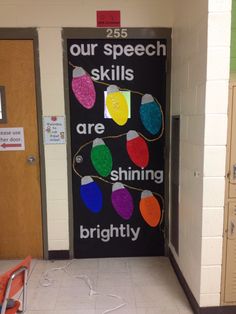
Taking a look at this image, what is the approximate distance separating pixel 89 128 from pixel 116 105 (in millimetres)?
334

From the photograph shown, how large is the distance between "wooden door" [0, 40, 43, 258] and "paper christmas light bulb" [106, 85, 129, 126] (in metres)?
0.70

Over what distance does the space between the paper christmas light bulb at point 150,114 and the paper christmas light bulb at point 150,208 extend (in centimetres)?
62

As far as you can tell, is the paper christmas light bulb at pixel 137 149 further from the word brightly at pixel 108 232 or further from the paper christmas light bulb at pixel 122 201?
the word brightly at pixel 108 232

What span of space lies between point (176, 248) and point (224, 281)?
694 millimetres

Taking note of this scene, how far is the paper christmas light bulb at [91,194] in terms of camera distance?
9.87 ft

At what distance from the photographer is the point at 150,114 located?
2.96 metres

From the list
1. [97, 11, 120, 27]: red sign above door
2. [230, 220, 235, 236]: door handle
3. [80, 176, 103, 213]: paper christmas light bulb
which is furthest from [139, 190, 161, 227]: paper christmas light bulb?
[97, 11, 120, 27]: red sign above door

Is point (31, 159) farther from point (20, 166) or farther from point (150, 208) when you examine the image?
point (150, 208)

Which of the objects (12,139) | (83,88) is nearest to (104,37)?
(83,88)

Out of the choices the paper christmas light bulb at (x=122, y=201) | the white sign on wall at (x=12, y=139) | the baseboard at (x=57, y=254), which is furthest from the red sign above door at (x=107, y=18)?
the baseboard at (x=57, y=254)

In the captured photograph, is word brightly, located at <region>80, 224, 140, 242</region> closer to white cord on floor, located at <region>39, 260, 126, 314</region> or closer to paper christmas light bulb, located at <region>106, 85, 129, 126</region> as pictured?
white cord on floor, located at <region>39, 260, 126, 314</region>

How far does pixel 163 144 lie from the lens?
9.89 feet

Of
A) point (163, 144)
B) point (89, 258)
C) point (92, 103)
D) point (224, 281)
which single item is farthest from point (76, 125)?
point (224, 281)

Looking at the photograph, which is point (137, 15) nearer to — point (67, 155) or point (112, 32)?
point (112, 32)
